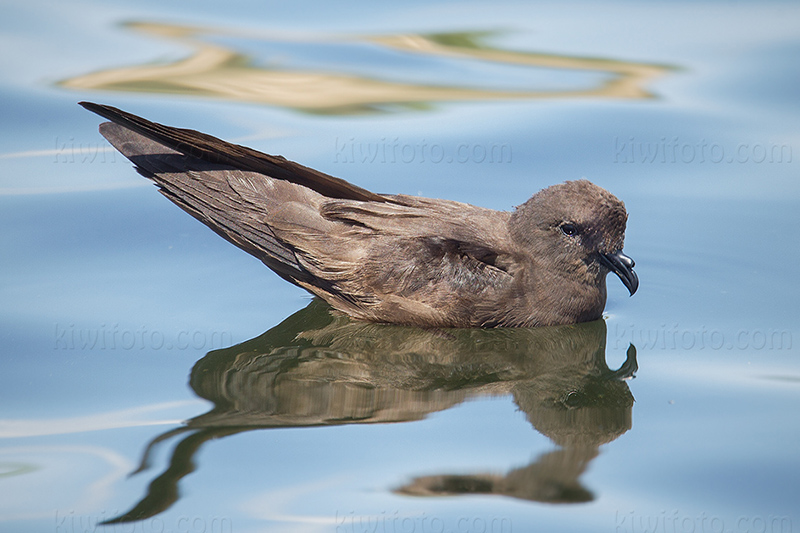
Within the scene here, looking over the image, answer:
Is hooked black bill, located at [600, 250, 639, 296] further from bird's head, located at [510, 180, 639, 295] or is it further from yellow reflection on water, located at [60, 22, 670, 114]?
yellow reflection on water, located at [60, 22, 670, 114]

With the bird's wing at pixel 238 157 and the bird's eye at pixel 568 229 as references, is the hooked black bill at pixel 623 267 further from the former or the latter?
the bird's wing at pixel 238 157

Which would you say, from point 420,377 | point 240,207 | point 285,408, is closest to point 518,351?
point 420,377

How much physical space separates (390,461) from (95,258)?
310 centimetres

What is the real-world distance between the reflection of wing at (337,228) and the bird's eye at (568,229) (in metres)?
0.34

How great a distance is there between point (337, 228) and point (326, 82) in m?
3.79

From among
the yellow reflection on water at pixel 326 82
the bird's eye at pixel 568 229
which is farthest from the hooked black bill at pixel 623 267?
the yellow reflection on water at pixel 326 82

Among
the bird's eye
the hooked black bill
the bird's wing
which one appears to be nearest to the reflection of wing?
the bird's wing

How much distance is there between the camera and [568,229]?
20.4 ft

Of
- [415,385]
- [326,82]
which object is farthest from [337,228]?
[326,82]

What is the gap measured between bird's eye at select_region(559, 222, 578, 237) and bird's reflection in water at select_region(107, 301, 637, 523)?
0.58m

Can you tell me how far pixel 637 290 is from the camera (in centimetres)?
670

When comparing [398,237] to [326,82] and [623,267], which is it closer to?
[623,267]

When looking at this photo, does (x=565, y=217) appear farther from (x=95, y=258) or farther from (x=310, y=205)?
(x=95, y=258)

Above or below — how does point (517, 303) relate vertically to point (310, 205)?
below
